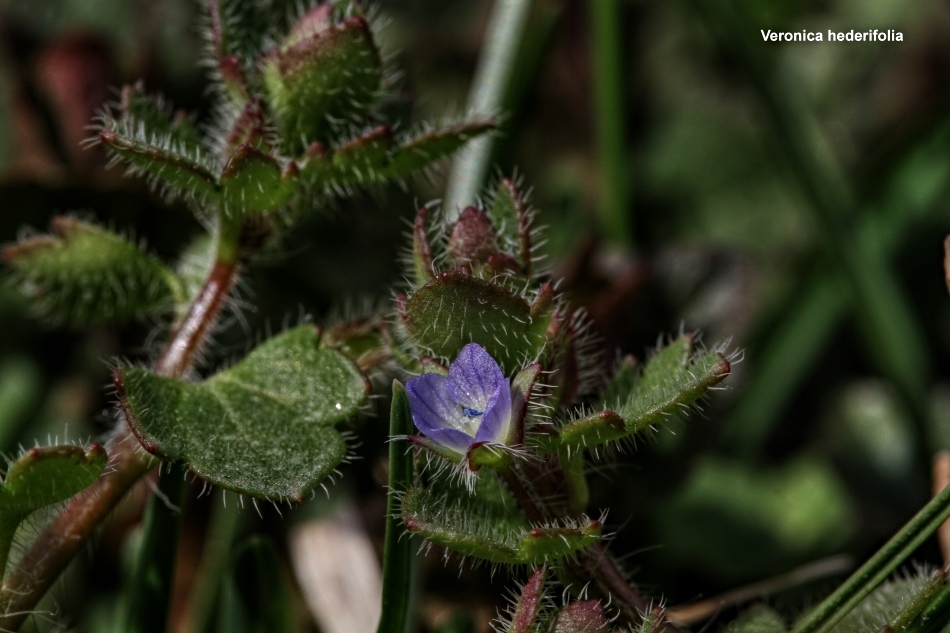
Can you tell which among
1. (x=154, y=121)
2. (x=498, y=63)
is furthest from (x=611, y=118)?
(x=154, y=121)

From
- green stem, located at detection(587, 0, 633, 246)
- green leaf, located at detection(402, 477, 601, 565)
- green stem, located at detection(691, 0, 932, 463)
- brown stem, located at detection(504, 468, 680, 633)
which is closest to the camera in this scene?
green leaf, located at detection(402, 477, 601, 565)

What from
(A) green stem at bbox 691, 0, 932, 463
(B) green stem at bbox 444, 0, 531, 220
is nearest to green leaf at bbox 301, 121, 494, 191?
(B) green stem at bbox 444, 0, 531, 220

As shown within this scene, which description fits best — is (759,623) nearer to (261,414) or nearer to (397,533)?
(397,533)

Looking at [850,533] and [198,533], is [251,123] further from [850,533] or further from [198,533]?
[850,533]

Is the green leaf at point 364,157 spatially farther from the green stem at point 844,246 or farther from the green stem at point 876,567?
the green stem at point 844,246

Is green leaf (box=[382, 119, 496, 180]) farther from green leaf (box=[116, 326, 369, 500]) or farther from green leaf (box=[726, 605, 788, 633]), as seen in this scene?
green leaf (box=[726, 605, 788, 633])

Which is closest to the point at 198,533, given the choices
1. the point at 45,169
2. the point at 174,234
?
the point at 174,234

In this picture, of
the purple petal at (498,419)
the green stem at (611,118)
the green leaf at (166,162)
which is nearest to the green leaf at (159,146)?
the green leaf at (166,162)
